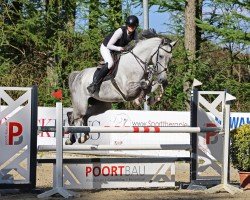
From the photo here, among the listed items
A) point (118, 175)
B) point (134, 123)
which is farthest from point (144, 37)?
point (134, 123)

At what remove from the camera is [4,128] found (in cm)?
920

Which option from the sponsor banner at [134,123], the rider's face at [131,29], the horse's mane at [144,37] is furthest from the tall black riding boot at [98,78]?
the sponsor banner at [134,123]

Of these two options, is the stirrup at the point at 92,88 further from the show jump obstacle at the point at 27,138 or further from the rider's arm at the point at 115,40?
the show jump obstacle at the point at 27,138

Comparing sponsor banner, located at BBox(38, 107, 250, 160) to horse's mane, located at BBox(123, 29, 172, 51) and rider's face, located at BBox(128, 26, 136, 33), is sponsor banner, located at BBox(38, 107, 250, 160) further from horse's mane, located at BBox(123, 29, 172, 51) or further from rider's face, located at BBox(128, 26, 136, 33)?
rider's face, located at BBox(128, 26, 136, 33)

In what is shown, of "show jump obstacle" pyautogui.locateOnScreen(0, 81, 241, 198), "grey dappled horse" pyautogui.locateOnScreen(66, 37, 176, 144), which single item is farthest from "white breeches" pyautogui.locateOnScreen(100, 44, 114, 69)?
"show jump obstacle" pyautogui.locateOnScreen(0, 81, 241, 198)

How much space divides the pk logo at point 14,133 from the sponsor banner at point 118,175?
2.43 ft

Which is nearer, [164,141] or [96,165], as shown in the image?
[96,165]

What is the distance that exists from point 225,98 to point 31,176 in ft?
9.52

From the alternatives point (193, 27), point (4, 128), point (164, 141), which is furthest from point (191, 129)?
point (193, 27)

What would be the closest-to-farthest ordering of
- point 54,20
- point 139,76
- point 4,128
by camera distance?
1. point 4,128
2. point 139,76
3. point 54,20

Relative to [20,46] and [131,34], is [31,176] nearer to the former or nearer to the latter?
[131,34]

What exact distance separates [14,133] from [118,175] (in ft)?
5.12

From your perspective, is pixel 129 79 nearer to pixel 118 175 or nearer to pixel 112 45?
pixel 112 45

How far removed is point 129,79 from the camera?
9984 millimetres
